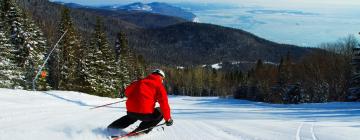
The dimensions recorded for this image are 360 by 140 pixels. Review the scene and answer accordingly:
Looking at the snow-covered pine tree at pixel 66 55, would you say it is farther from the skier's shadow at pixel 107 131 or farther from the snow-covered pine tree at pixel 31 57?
the skier's shadow at pixel 107 131

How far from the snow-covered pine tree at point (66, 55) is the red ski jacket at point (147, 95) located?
121 ft

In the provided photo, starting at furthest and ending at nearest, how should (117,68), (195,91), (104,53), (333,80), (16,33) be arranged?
(195,91)
(333,80)
(117,68)
(104,53)
(16,33)

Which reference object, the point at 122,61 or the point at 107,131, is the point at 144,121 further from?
the point at 122,61

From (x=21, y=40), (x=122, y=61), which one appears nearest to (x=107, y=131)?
(x=21, y=40)

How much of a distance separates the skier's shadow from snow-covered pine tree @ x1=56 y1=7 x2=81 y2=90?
3633 centimetres

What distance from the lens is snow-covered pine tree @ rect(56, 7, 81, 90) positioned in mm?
43438

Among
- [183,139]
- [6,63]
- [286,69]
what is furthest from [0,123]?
[286,69]

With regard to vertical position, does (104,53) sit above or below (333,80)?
above

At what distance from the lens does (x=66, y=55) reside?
44.2 metres

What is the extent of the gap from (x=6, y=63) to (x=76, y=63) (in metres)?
13.1

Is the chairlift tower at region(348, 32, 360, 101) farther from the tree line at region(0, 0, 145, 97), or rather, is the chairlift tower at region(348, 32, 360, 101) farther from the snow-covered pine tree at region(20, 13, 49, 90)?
the snow-covered pine tree at region(20, 13, 49, 90)

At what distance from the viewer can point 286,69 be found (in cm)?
7338

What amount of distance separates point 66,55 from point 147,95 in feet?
127

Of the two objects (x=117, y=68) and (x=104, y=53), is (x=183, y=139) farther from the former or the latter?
(x=117, y=68)
